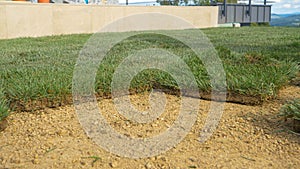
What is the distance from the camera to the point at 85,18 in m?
10.7

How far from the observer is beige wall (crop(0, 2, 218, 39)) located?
8352 mm

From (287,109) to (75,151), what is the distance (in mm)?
1331

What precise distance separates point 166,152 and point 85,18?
9.49 metres

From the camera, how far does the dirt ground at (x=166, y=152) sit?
1705 millimetres

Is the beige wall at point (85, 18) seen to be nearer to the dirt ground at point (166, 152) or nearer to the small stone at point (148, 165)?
the dirt ground at point (166, 152)

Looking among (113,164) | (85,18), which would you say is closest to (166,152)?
(113,164)

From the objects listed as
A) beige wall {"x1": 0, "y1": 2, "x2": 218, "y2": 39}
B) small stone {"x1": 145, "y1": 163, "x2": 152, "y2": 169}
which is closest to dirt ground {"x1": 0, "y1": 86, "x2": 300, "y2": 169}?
small stone {"x1": 145, "y1": 163, "x2": 152, "y2": 169}

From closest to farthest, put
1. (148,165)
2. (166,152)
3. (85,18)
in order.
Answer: (148,165) → (166,152) → (85,18)

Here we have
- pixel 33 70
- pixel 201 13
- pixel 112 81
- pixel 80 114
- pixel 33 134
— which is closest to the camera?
pixel 33 134

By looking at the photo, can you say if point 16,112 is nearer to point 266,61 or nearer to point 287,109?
point 287,109

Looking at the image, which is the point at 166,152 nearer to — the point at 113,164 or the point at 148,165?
the point at 148,165

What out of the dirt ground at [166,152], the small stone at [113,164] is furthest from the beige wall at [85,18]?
the small stone at [113,164]

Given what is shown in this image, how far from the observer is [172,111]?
242 centimetres

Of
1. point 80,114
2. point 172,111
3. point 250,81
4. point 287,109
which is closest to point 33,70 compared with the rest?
point 80,114
